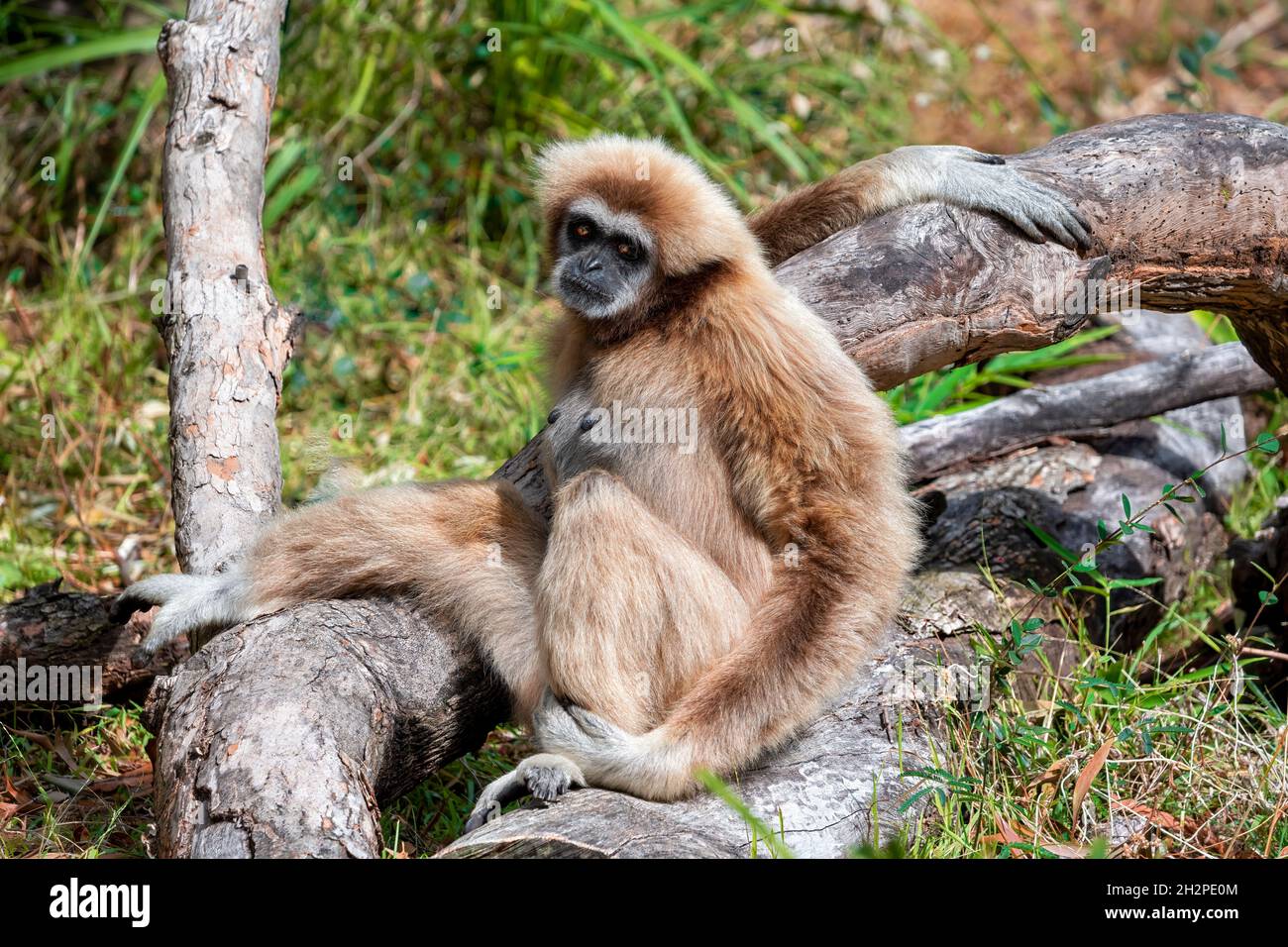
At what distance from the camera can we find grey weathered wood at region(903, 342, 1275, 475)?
5.68 meters

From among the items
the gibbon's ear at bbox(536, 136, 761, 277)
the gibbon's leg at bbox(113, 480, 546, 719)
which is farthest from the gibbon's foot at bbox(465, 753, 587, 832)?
the gibbon's ear at bbox(536, 136, 761, 277)

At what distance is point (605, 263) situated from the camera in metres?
4.12

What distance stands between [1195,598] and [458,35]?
5.87 meters

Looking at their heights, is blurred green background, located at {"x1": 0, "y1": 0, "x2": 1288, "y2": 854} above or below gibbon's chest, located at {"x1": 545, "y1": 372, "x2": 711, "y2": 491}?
above

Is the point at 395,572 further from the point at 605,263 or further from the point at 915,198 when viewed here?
the point at 915,198

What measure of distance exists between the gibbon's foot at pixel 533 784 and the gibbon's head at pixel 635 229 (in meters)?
1.59

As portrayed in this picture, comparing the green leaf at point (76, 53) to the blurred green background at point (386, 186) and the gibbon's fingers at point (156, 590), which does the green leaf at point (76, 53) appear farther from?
the gibbon's fingers at point (156, 590)

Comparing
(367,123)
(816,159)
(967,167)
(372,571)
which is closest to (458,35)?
(367,123)

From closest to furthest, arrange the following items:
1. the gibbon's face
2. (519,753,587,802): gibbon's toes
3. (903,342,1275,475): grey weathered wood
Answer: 1. (519,753,587,802): gibbon's toes
2. the gibbon's face
3. (903,342,1275,475): grey weathered wood

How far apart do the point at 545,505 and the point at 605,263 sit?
100cm

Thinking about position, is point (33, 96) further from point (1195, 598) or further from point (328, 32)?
point (1195, 598)

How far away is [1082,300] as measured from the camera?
4496mm

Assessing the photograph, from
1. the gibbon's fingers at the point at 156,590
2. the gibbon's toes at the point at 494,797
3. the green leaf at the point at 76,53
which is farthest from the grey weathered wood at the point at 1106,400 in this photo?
the green leaf at the point at 76,53

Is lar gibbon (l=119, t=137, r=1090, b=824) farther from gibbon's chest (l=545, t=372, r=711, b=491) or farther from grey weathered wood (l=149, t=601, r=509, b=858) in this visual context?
grey weathered wood (l=149, t=601, r=509, b=858)
